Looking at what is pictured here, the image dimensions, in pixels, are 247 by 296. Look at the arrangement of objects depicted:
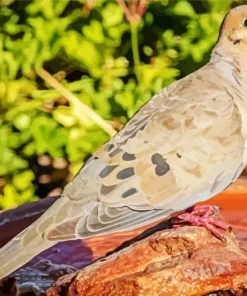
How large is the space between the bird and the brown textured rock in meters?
0.04

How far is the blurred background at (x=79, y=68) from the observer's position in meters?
2.07

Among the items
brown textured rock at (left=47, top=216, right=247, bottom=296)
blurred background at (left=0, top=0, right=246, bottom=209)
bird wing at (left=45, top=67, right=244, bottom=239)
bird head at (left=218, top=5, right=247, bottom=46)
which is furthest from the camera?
blurred background at (left=0, top=0, right=246, bottom=209)

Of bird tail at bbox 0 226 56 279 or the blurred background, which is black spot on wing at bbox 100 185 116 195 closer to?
bird tail at bbox 0 226 56 279

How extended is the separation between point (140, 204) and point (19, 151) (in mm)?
1126

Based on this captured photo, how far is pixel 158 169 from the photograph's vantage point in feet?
4.10

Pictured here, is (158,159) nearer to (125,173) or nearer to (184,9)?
(125,173)

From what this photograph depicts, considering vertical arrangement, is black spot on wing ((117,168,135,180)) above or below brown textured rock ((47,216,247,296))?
above

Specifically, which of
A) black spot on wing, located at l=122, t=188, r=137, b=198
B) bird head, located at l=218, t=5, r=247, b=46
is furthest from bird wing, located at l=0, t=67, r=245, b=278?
bird head, located at l=218, t=5, r=247, b=46

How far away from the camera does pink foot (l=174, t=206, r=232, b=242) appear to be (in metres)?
1.25

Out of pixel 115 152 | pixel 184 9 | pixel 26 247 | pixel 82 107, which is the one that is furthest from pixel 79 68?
pixel 26 247

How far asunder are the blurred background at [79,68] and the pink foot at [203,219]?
30.8 inches

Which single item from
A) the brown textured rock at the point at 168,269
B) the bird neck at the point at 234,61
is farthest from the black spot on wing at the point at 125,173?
the bird neck at the point at 234,61

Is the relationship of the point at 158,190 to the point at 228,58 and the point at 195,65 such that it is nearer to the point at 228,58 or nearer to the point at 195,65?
the point at 228,58

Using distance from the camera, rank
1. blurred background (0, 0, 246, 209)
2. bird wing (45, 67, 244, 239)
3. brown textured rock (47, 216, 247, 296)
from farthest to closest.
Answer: blurred background (0, 0, 246, 209)
bird wing (45, 67, 244, 239)
brown textured rock (47, 216, 247, 296)
